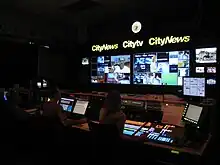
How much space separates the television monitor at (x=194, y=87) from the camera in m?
2.92

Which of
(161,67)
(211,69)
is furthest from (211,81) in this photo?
(161,67)

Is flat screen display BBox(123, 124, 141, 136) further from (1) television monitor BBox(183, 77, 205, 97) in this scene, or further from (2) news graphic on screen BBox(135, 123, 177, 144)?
(1) television monitor BBox(183, 77, 205, 97)

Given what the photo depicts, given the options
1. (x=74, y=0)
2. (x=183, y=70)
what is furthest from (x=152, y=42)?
(x=74, y=0)

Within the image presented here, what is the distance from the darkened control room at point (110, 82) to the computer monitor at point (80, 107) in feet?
0.06

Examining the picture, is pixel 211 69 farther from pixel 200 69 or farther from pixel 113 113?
pixel 113 113

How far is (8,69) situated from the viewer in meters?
7.56

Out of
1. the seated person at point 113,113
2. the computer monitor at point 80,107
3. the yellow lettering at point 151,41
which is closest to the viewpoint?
the seated person at point 113,113

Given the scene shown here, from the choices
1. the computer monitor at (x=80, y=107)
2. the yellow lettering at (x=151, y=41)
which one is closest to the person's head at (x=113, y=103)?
the computer monitor at (x=80, y=107)

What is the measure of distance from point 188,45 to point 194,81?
294 cm

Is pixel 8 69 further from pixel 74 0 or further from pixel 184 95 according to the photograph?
pixel 184 95

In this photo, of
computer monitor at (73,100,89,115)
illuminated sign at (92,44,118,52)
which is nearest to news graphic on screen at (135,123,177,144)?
computer monitor at (73,100,89,115)

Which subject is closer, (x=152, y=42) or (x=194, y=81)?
(x=194, y=81)

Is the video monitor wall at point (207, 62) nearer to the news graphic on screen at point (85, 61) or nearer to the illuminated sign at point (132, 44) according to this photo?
the illuminated sign at point (132, 44)

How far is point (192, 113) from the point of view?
2.61 metres
